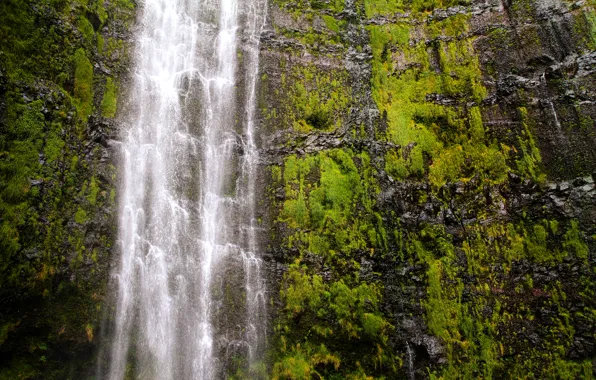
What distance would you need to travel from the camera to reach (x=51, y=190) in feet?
35.8

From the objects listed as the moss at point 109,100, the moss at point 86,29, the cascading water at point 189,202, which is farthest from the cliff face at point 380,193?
the cascading water at point 189,202

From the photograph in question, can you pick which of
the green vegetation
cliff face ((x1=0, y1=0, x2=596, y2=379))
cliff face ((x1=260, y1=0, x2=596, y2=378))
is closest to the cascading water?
cliff face ((x1=0, y1=0, x2=596, y2=379))

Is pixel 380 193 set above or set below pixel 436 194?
above

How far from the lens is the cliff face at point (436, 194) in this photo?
11.2 metres

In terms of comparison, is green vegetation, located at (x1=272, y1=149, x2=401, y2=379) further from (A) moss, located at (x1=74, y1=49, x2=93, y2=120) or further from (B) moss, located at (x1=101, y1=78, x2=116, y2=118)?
(A) moss, located at (x1=74, y1=49, x2=93, y2=120)

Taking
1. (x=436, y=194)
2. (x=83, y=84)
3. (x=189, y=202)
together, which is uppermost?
(x=83, y=84)

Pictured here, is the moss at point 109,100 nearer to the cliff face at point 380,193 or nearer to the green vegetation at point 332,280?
the cliff face at point 380,193

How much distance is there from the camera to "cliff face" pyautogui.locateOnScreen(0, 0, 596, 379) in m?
10.6

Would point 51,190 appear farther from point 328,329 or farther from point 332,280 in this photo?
point 328,329

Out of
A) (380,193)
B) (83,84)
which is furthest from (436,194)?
(83,84)

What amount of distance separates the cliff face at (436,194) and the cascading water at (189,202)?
982 millimetres

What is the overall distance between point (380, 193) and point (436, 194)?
6.14 feet

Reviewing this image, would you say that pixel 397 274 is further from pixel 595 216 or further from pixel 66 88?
pixel 66 88

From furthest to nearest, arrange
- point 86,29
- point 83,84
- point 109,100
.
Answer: point 86,29 → point 109,100 → point 83,84
